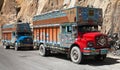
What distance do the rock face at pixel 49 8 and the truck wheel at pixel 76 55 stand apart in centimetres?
579

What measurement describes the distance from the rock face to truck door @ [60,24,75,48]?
203 inches

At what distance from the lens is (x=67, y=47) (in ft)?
52.3

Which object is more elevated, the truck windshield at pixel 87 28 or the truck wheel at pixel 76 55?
the truck windshield at pixel 87 28

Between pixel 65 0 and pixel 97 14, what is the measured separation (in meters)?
16.6

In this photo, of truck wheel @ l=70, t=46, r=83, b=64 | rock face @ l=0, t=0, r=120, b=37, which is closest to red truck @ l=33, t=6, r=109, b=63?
truck wheel @ l=70, t=46, r=83, b=64

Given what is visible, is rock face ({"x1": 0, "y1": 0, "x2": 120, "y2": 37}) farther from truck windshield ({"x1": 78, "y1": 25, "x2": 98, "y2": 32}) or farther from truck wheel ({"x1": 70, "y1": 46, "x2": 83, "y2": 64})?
truck wheel ({"x1": 70, "y1": 46, "x2": 83, "y2": 64})

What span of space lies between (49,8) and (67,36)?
2039cm

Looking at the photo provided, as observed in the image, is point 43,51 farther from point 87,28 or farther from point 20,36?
point 20,36

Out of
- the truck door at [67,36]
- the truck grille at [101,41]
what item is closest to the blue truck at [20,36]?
the truck door at [67,36]

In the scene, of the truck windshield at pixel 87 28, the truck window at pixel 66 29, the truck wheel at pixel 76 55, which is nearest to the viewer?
the truck wheel at pixel 76 55

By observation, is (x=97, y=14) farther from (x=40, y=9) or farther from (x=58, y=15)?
(x=40, y=9)

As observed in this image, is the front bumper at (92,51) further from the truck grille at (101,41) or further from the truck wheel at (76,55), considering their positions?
the truck wheel at (76,55)

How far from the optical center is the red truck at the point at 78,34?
14.3 meters

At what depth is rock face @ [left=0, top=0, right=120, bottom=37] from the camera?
2041 cm
